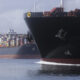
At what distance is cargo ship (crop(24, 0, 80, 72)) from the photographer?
4819 cm

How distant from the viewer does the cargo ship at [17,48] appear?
10569 centimetres

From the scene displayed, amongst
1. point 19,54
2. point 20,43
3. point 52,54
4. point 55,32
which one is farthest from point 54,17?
point 20,43

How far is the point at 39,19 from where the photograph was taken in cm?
4959

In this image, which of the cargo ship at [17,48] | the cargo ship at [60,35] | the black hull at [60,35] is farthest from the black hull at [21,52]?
the black hull at [60,35]

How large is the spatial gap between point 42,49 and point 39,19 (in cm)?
469

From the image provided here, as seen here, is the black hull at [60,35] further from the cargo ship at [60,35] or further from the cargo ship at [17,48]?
the cargo ship at [17,48]

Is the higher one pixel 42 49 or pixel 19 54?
pixel 42 49

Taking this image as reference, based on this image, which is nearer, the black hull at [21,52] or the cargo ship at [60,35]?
the cargo ship at [60,35]

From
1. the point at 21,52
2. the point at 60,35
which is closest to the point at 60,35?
the point at 60,35

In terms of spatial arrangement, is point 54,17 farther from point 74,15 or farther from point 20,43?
point 20,43

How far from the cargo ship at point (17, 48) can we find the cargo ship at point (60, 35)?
53459mm

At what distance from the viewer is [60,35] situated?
48844 millimetres

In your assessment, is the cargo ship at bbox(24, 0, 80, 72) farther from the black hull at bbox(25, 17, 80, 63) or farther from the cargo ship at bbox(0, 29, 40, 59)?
the cargo ship at bbox(0, 29, 40, 59)

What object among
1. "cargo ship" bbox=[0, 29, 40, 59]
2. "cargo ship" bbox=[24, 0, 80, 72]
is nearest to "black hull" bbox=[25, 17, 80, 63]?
"cargo ship" bbox=[24, 0, 80, 72]
